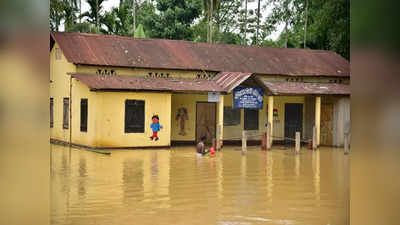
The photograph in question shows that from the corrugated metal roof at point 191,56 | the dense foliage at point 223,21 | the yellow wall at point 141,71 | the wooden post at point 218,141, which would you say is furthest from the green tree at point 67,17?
the wooden post at point 218,141

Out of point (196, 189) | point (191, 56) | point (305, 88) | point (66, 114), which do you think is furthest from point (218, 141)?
point (196, 189)

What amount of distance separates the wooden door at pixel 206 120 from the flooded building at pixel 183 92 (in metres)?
0.05

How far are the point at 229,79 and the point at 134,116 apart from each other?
15.7 feet

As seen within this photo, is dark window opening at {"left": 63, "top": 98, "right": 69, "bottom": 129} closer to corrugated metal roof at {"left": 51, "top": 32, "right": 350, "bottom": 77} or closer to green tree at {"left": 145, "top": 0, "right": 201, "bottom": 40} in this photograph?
corrugated metal roof at {"left": 51, "top": 32, "right": 350, "bottom": 77}

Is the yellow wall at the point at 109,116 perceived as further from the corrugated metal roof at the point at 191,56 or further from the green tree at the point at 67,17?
the green tree at the point at 67,17

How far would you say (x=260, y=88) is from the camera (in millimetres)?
24281

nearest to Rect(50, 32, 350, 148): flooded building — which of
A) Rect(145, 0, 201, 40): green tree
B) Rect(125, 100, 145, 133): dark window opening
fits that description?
Rect(125, 100, 145, 133): dark window opening

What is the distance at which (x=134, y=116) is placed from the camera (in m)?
22.4

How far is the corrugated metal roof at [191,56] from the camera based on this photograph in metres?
23.8

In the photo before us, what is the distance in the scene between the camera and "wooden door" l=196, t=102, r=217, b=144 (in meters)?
25.7
